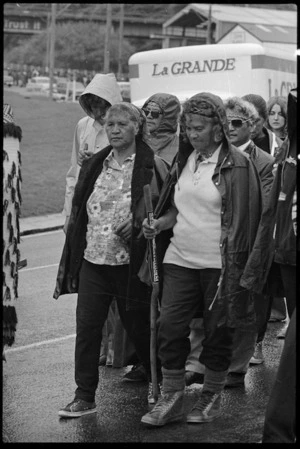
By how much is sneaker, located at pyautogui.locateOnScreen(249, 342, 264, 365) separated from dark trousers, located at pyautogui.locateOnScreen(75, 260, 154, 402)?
5.34 ft

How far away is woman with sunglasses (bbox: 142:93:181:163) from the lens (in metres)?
7.64

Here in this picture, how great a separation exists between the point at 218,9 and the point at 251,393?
100 feet

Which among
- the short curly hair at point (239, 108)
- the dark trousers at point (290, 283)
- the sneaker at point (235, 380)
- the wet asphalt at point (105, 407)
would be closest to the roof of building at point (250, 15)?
the short curly hair at point (239, 108)

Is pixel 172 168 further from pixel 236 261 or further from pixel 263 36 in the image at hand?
pixel 263 36

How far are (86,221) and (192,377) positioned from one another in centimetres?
131

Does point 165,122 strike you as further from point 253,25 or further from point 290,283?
point 253,25

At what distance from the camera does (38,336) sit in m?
8.51

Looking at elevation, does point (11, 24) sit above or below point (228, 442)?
above

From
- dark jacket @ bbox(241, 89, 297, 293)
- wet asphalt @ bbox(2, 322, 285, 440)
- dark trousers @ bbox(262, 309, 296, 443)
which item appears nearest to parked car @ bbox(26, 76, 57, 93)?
wet asphalt @ bbox(2, 322, 285, 440)

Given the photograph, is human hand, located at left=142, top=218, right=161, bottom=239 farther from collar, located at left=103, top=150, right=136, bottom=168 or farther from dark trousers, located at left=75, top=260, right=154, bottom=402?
collar, located at left=103, top=150, right=136, bottom=168

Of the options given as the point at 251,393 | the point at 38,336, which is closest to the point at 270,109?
the point at 38,336

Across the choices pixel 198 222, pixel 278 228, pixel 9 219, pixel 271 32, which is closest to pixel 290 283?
pixel 278 228

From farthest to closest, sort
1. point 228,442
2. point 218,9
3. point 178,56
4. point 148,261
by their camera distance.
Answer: point 218,9, point 178,56, point 148,261, point 228,442

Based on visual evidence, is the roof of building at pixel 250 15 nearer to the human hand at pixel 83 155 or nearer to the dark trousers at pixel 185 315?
the human hand at pixel 83 155
